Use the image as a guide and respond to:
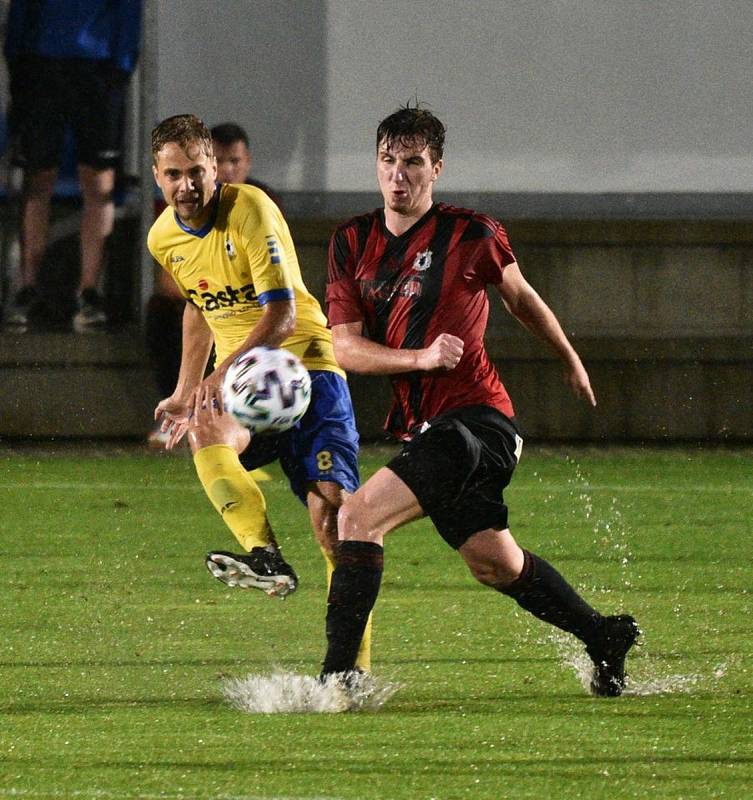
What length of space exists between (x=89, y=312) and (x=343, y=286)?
8.31 metres

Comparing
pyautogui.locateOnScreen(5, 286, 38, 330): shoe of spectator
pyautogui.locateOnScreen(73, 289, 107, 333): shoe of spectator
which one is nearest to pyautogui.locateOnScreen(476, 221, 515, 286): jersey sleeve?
pyautogui.locateOnScreen(73, 289, 107, 333): shoe of spectator

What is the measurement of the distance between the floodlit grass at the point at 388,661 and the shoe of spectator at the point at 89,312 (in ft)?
9.16

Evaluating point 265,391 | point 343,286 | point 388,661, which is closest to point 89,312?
point 388,661

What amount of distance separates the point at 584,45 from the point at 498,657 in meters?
8.96

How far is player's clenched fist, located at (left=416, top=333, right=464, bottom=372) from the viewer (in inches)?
197

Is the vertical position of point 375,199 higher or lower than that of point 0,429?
higher

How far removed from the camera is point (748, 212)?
14.0 meters

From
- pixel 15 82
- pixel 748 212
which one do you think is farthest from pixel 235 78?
pixel 748 212

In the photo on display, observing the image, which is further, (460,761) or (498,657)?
(498,657)

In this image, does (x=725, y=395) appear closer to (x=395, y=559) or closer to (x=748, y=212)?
(x=748, y=212)

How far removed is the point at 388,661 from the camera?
5996 millimetres

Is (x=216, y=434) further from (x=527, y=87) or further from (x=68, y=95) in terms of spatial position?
(x=527, y=87)

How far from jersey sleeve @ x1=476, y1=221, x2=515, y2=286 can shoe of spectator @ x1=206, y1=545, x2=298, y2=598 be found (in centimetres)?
101

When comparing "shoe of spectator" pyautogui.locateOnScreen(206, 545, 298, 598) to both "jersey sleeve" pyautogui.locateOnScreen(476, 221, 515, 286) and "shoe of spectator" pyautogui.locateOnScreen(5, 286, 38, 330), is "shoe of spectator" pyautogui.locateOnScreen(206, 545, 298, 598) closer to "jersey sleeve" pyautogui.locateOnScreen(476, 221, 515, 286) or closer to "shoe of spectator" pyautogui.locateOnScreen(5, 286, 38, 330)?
"jersey sleeve" pyautogui.locateOnScreen(476, 221, 515, 286)
